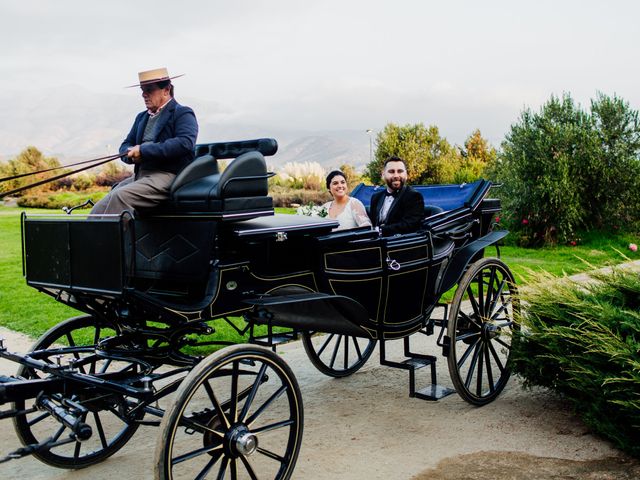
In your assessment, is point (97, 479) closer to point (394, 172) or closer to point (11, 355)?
point (11, 355)

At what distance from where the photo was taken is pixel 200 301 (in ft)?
11.8

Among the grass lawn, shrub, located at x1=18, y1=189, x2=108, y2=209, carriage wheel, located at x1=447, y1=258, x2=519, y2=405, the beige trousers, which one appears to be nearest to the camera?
the beige trousers

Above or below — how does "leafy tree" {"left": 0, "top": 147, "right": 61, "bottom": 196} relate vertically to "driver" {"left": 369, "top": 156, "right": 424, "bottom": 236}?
above

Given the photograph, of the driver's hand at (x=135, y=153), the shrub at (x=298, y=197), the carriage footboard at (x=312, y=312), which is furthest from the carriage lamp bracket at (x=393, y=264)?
the shrub at (x=298, y=197)

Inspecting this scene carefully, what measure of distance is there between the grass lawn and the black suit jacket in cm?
87

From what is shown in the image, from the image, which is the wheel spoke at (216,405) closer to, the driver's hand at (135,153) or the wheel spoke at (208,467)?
the wheel spoke at (208,467)

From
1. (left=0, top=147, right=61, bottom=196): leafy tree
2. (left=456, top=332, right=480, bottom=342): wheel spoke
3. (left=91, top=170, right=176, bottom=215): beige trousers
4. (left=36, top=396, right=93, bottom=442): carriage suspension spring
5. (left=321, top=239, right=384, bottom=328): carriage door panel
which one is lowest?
(left=456, top=332, right=480, bottom=342): wheel spoke

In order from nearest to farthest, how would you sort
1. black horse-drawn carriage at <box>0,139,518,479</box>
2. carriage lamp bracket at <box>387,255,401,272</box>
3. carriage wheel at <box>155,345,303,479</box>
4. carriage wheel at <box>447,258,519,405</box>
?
carriage wheel at <box>155,345,303,479</box>
black horse-drawn carriage at <box>0,139,518,479</box>
carriage lamp bracket at <box>387,255,401,272</box>
carriage wheel at <box>447,258,519,405</box>

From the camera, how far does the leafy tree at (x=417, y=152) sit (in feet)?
75.0

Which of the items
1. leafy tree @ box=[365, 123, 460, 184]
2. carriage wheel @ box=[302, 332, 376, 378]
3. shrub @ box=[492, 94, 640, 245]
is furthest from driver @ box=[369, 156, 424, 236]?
leafy tree @ box=[365, 123, 460, 184]

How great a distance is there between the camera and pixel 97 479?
3.91m

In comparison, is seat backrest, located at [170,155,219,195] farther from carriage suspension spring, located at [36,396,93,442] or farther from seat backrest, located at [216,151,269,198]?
carriage suspension spring, located at [36,396,93,442]

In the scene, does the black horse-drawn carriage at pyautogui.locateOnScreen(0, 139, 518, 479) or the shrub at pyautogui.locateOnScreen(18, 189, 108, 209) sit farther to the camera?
the shrub at pyautogui.locateOnScreen(18, 189, 108, 209)

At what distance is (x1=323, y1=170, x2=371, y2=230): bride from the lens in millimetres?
5836
